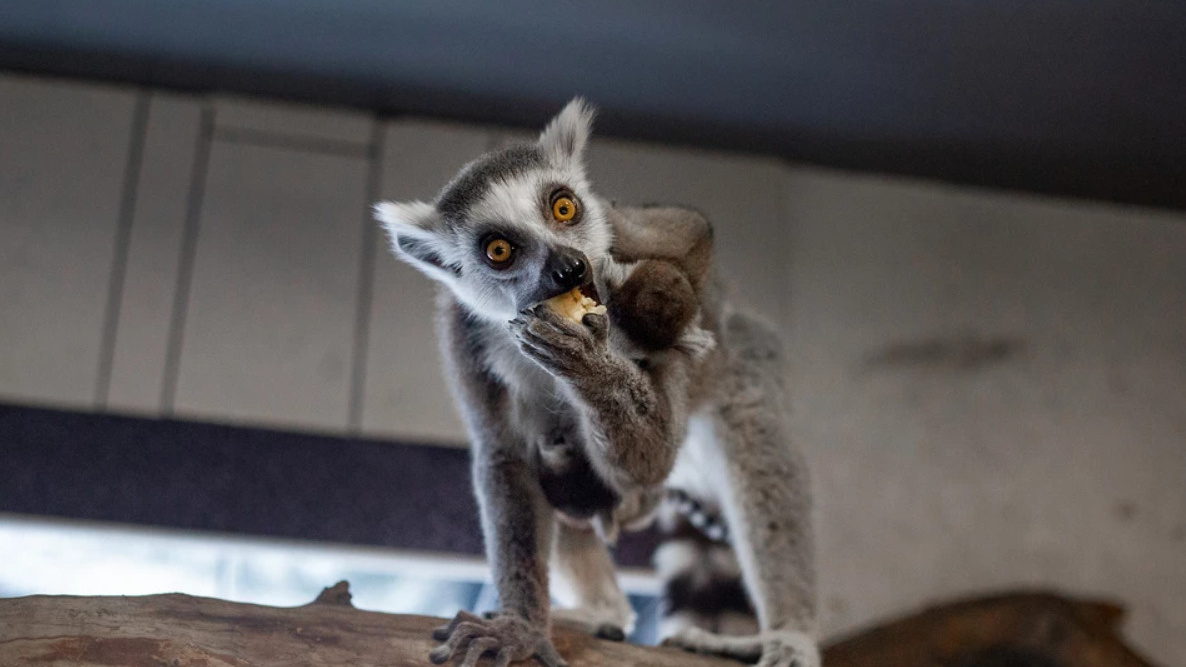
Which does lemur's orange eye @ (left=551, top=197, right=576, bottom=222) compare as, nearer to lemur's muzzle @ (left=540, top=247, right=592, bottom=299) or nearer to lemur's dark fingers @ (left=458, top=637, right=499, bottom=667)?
lemur's muzzle @ (left=540, top=247, right=592, bottom=299)

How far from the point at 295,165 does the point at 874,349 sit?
272cm

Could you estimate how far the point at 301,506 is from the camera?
490cm

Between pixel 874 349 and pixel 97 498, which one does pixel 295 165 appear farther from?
pixel 874 349

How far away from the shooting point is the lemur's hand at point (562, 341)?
257 cm

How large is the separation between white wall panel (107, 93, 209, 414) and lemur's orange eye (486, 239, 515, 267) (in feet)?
7.60

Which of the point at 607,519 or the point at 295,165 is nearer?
the point at 607,519

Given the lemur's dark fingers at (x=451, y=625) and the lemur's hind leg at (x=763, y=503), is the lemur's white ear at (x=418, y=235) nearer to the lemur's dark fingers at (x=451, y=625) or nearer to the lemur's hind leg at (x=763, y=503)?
the lemur's dark fingers at (x=451, y=625)

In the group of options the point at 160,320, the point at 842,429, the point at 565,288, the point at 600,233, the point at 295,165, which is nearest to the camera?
the point at 565,288

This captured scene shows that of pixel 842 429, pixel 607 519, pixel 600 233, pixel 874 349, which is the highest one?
pixel 874 349

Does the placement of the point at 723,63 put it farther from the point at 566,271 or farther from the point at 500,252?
the point at 566,271

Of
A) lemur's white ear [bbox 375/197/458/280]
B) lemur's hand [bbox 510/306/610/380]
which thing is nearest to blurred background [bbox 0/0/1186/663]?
lemur's white ear [bbox 375/197/458/280]

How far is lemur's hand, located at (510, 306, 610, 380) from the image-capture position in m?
2.57

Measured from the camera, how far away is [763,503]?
A: 3578 millimetres

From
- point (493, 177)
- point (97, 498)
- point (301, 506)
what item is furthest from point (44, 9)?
point (493, 177)
